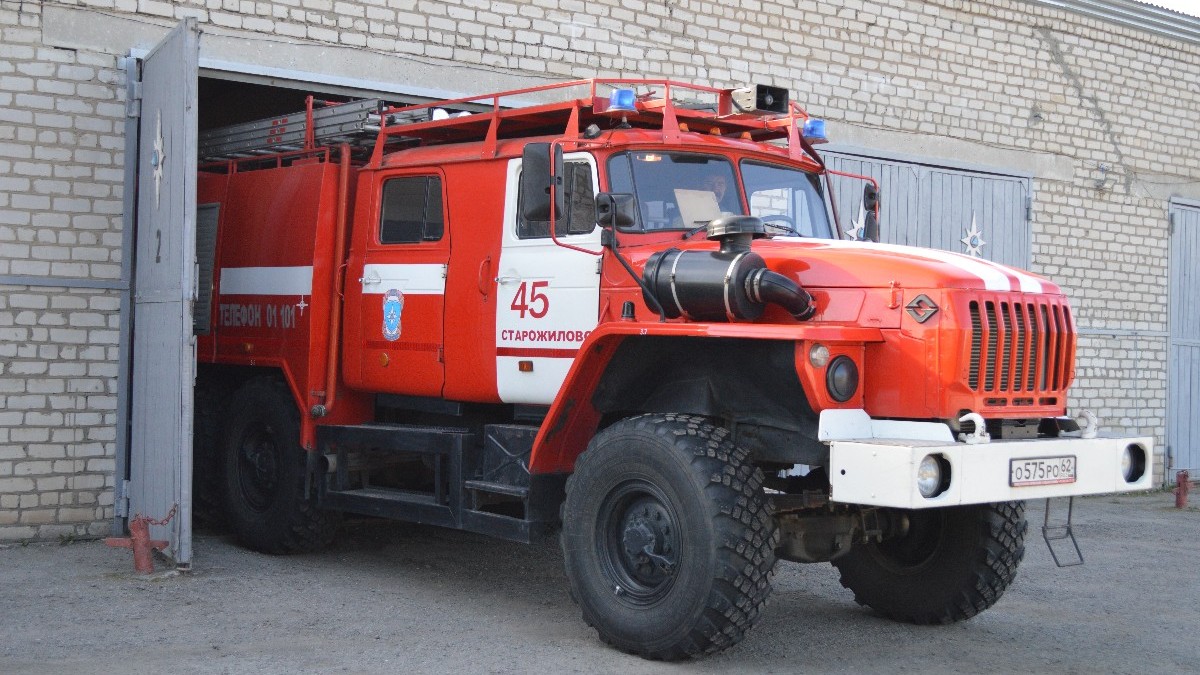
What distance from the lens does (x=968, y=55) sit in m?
14.1

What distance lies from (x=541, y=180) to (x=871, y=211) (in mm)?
2477

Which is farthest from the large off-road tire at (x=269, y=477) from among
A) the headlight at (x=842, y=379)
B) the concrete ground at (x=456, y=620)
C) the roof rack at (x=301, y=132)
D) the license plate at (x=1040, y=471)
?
the license plate at (x=1040, y=471)

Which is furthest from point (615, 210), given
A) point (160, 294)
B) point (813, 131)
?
point (160, 294)

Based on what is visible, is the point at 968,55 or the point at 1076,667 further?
the point at 968,55

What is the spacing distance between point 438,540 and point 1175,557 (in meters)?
5.42

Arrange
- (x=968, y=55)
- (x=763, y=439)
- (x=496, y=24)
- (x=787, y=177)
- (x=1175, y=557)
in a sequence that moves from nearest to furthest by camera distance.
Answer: (x=763, y=439)
(x=787, y=177)
(x=1175, y=557)
(x=496, y=24)
(x=968, y=55)

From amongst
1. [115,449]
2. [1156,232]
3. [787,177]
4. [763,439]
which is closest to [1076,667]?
[763,439]

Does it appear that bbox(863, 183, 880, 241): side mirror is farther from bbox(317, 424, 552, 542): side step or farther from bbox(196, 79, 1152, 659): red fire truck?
bbox(317, 424, 552, 542): side step

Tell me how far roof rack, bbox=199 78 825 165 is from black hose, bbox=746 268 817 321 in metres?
1.27

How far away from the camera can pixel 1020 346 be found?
619cm

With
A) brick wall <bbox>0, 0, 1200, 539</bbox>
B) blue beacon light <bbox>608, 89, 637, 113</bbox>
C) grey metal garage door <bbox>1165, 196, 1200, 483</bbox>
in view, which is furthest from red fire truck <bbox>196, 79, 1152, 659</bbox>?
grey metal garage door <bbox>1165, 196, 1200, 483</bbox>

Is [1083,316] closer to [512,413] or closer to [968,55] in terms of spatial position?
[968,55]

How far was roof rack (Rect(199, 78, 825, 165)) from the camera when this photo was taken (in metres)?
7.21

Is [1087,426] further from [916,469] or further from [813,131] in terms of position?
[813,131]
